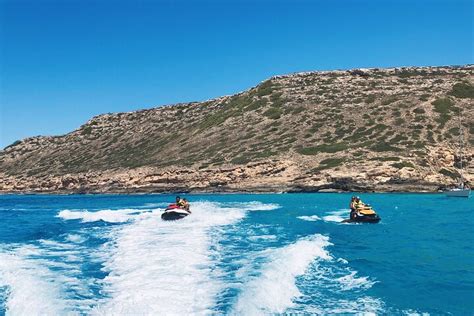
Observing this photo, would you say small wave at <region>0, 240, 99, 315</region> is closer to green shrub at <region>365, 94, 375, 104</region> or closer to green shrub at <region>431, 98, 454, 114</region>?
green shrub at <region>431, 98, 454, 114</region>

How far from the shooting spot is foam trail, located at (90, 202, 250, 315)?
12586 mm

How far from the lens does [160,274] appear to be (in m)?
16.0

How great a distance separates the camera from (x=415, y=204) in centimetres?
4853

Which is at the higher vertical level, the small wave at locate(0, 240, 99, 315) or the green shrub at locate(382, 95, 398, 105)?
the green shrub at locate(382, 95, 398, 105)

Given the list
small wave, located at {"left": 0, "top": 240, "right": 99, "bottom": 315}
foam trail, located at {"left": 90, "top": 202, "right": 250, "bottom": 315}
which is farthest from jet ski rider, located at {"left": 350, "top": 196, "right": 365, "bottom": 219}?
small wave, located at {"left": 0, "top": 240, "right": 99, "bottom": 315}

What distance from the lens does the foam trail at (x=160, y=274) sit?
12.6m

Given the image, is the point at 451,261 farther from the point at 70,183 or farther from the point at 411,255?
the point at 70,183

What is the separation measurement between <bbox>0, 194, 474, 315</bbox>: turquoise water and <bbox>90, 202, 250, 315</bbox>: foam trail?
0.04 m

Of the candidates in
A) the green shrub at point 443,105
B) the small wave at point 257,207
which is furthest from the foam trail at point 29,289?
the green shrub at point 443,105

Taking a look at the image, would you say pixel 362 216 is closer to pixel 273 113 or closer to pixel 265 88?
pixel 273 113

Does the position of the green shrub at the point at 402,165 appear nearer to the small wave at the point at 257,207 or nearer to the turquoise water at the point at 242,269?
the small wave at the point at 257,207

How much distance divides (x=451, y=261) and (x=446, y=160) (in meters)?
60.0

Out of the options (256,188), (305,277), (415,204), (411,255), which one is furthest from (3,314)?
(256,188)

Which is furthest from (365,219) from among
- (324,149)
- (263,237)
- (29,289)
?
(324,149)
